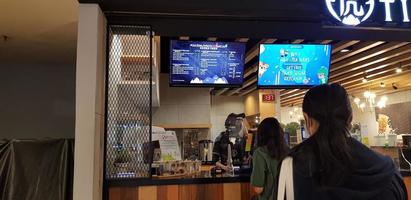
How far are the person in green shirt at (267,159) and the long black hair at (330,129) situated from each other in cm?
127

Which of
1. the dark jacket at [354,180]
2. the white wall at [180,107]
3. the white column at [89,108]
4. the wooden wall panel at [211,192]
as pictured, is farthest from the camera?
the white wall at [180,107]

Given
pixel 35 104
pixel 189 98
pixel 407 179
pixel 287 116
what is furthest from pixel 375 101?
pixel 35 104

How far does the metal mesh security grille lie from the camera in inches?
105

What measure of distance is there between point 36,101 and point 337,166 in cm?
413

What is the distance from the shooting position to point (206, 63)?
4.09m

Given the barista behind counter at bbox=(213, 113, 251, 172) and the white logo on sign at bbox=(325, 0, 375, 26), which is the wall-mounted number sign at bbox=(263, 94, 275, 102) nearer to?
the barista behind counter at bbox=(213, 113, 251, 172)

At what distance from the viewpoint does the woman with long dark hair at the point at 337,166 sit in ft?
4.07

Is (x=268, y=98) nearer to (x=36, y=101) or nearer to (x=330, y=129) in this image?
(x=36, y=101)

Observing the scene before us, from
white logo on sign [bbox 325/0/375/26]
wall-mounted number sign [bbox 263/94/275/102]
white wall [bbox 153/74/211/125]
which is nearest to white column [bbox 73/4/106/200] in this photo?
white logo on sign [bbox 325/0/375/26]

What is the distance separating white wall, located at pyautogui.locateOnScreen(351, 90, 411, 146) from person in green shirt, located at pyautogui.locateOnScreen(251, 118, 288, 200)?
377 inches

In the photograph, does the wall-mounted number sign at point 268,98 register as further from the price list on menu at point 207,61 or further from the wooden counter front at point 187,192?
the wooden counter front at point 187,192

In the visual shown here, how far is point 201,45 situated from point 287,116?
12024 millimetres

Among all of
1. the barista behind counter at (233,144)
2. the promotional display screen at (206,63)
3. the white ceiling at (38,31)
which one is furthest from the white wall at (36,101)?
the barista behind counter at (233,144)

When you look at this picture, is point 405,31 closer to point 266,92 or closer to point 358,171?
point 358,171
